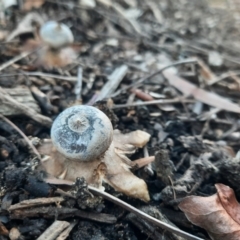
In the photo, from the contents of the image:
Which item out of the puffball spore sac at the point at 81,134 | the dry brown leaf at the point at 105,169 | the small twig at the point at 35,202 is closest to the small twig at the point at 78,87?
the dry brown leaf at the point at 105,169

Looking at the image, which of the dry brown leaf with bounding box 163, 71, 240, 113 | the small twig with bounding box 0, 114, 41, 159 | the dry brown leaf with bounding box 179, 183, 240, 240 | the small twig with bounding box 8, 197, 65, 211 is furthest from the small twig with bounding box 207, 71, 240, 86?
the small twig with bounding box 8, 197, 65, 211

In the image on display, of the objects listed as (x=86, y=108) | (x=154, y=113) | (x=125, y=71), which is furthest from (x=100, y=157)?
(x=125, y=71)

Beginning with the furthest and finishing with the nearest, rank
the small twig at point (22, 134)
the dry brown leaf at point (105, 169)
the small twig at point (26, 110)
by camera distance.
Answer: the small twig at point (26, 110) → the small twig at point (22, 134) → the dry brown leaf at point (105, 169)

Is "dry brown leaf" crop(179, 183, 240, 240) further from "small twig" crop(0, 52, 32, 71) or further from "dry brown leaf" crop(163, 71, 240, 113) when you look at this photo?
"small twig" crop(0, 52, 32, 71)

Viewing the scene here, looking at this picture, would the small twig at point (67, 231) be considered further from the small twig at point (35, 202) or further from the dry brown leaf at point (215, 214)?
the dry brown leaf at point (215, 214)

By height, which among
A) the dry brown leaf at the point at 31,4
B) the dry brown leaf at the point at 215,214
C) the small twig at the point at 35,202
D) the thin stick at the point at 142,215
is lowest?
the small twig at the point at 35,202
